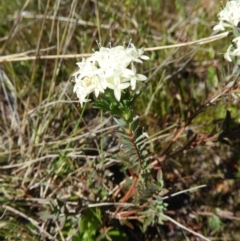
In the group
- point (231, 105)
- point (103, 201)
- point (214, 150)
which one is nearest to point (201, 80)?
point (231, 105)

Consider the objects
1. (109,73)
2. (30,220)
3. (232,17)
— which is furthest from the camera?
(30,220)

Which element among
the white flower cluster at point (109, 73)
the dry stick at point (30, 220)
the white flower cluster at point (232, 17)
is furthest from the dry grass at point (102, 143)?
the white flower cluster at point (109, 73)

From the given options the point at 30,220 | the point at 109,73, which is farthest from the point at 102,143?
the point at 109,73

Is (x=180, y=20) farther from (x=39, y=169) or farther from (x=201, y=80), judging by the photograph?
(x=39, y=169)

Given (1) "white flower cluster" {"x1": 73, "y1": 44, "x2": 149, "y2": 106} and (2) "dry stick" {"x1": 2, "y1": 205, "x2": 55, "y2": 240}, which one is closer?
(1) "white flower cluster" {"x1": 73, "y1": 44, "x2": 149, "y2": 106}

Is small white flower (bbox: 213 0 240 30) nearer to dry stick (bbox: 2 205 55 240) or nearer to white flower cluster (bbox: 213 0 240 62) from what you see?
white flower cluster (bbox: 213 0 240 62)

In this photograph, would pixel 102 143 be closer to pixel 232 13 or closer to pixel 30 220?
pixel 30 220

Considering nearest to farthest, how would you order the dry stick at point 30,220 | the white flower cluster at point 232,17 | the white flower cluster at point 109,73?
the white flower cluster at point 109,73
the white flower cluster at point 232,17
the dry stick at point 30,220

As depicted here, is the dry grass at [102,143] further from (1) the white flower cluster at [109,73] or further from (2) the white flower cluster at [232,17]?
(1) the white flower cluster at [109,73]

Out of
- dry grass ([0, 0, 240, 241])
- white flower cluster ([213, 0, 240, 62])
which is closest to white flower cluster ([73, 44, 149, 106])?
white flower cluster ([213, 0, 240, 62])
